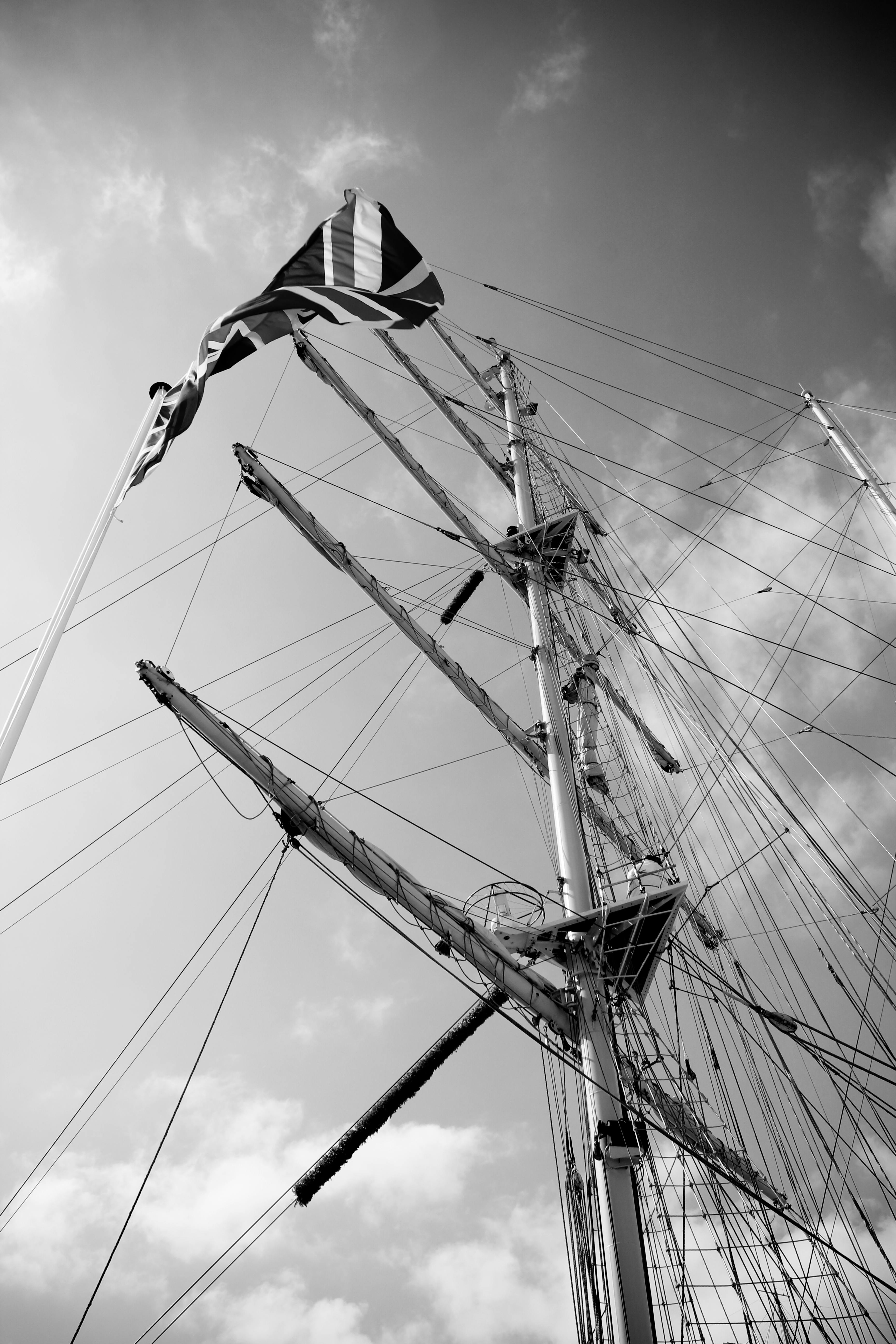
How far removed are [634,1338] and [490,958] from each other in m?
2.82

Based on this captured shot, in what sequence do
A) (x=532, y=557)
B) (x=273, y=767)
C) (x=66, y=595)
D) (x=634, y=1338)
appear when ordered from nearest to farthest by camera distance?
(x=66, y=595) < (x=634, y=1338) < (x=273, y=767) < (x=532, y=557)

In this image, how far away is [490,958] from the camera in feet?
22.0

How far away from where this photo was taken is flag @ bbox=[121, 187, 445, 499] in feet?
19.9

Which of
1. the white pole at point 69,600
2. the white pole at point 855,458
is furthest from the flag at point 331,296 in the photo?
the white pole at point 855,458

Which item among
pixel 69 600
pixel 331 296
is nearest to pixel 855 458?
pixel 331 296

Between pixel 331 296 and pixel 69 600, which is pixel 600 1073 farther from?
pixel 331 296

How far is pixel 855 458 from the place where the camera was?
7.63 meters

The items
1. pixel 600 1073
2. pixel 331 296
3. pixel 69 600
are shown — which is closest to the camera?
pixel 69 600

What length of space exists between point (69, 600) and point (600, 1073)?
5.96 m

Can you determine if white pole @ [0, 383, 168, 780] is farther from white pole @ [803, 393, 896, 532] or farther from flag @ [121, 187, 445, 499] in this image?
white pole @ [803, 393, 896, 532]

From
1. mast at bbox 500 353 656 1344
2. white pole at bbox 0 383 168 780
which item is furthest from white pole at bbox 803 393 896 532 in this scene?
white pole at bbox 0 383 168 780

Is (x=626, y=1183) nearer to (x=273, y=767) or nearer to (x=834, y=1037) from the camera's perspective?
(x=834, y=1037)

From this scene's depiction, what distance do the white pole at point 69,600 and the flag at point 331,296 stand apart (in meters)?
0.67

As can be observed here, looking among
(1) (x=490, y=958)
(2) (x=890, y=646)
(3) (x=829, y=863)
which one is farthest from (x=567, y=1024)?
(2) (x=890, y=646)
